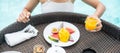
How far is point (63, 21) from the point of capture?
1.70m

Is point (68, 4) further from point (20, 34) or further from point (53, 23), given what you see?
point (20, 34)

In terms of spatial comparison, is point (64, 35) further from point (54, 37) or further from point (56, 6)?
point (56, 6)

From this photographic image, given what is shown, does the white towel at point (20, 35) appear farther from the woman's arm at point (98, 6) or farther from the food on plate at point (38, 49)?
the woman's arm at point (98, 6)

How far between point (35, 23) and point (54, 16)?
0.12 metres

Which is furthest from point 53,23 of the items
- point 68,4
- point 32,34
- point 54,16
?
point 68,4

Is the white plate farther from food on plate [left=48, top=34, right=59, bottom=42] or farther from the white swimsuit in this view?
the white swimsuit

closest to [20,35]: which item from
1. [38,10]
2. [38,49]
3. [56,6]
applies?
[38,49]

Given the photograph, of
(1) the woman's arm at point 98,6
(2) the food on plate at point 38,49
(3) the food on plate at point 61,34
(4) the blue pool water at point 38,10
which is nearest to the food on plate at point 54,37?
(3) the food on plate at point 61,34

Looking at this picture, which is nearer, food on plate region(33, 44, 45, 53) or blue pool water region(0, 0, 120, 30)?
food on plate region(33, 44, 45, 53)

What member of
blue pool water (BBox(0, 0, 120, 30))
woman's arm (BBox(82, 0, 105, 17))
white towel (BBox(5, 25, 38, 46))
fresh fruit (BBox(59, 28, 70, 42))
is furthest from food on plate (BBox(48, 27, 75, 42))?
blue pool water (BBox(0, 0, 120, 30))

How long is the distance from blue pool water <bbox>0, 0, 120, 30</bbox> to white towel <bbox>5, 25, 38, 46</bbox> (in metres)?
1.29

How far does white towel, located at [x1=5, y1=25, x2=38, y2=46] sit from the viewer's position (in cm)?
154

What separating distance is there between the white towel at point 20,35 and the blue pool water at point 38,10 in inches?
50.8

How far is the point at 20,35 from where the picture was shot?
158 cm
